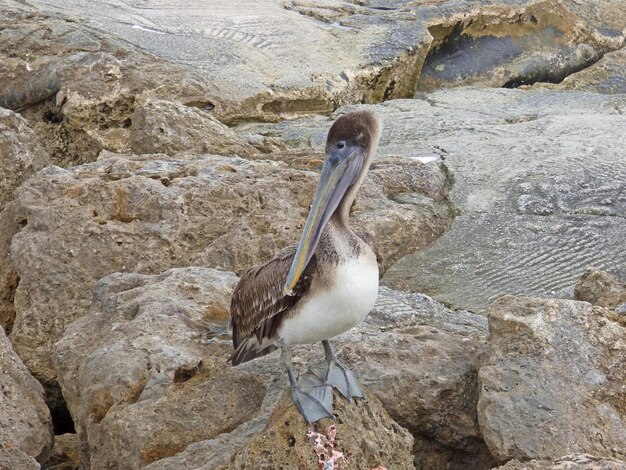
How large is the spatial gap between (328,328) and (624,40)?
401 inches

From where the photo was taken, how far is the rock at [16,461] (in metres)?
4.11

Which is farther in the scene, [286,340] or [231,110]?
[231,110]

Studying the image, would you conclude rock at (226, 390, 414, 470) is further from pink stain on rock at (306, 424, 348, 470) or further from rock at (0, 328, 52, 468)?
rock at (0, 328, 52, 468)

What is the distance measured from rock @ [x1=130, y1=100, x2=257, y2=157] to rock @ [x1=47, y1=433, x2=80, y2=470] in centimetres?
240

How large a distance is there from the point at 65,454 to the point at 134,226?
1.34 metres

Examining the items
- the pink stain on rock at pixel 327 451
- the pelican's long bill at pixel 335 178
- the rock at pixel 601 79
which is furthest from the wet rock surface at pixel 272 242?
the pelican's long bill at pixel 335 178

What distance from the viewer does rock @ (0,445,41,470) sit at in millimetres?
4113

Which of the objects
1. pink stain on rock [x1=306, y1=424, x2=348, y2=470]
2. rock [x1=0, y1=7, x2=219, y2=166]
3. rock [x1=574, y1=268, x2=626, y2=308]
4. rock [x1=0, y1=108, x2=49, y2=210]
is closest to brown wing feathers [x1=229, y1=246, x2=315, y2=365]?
pink stain on rock [x1=306, y1=424, x2=348, y2=470]

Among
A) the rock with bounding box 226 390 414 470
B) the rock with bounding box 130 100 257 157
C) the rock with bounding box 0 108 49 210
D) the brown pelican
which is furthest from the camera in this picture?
the rock with bounding box 130 100 257 157

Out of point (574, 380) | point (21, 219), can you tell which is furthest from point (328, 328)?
point (21, 219)

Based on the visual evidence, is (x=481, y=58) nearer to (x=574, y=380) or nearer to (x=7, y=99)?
(x=7, y=99)

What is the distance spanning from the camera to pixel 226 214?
5.71m

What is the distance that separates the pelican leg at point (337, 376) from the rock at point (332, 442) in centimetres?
4

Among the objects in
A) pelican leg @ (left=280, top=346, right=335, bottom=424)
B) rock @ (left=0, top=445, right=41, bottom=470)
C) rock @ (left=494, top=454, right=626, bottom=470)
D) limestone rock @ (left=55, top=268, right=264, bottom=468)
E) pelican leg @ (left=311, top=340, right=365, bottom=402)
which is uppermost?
rock @ (left=494, top=454, right=626, bottom=470)
